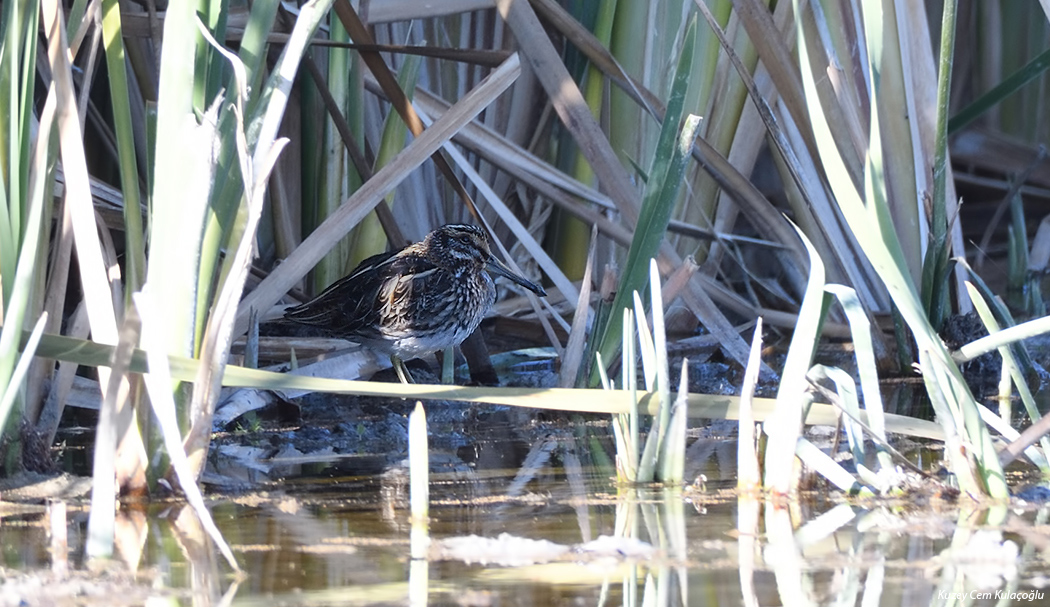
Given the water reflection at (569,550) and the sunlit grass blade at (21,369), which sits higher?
the sunlit grass blade at (21,369)

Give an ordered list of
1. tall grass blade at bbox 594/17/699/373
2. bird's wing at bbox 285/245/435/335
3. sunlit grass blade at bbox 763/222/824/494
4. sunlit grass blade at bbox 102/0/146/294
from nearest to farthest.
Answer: sunlit grass blade at bbox 763/222/824/494, sunlit grass blade at bbox 102/0/146/294, tall grass blade at bbox 594/17/699/373, bird's wing at bbox 285/245/435/335

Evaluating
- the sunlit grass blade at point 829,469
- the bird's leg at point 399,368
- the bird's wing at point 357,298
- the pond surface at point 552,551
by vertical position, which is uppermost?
the bird's wing at point 357,298

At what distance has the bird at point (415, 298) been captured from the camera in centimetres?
397

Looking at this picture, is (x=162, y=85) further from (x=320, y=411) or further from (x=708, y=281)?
(x=708, y=281)

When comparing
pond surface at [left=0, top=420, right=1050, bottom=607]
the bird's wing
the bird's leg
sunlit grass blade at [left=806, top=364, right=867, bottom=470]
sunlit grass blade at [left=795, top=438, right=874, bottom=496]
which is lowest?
pond surface at [left=0, top=420, right=1050, bottom=607]

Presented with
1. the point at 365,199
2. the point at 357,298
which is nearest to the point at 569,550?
the point at 365,199

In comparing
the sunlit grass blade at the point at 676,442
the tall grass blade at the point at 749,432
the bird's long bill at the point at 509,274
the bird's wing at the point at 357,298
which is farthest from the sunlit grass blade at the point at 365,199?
the tall grass blade at the point at 749,432

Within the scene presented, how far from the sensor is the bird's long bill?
408 cm

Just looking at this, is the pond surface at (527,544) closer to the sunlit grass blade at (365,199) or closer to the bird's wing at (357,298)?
the sunlit grass blade at (365,199)

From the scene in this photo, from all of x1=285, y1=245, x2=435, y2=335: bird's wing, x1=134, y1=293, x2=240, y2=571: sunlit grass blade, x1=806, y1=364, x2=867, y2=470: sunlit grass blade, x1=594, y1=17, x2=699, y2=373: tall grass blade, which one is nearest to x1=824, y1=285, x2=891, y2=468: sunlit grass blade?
x1=806, y1=364, x2=867, y2=470: sunlit grass blade

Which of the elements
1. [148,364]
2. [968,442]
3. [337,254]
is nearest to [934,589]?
[968,442]

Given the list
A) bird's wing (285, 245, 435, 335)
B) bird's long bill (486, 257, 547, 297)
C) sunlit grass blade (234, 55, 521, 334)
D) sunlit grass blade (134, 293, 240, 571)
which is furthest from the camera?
bird's long bill (486, 257, 547, 297)

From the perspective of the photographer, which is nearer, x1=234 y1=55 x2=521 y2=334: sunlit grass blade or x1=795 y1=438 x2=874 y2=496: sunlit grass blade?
x1=795 y1=438 x2=874 y2=496: sunlit grass blade

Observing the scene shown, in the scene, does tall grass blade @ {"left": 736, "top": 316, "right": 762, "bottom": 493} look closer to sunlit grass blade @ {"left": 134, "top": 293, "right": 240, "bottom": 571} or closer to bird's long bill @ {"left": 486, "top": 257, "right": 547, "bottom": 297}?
sunlit grass blade @ {"left": 134, "top": 293, "right": 240, "bottom": 571}
